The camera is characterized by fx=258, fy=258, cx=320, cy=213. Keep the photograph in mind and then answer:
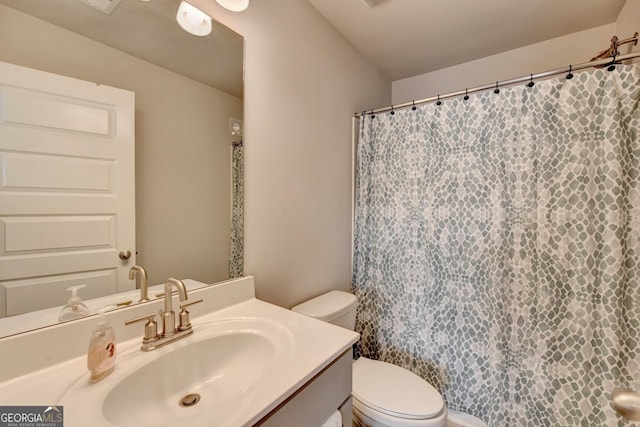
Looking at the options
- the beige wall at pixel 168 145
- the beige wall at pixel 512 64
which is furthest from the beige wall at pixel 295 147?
the beige wall at pixel 512 64

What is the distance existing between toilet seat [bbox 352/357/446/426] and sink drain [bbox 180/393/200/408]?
769mm

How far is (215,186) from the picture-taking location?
1094 millimetres

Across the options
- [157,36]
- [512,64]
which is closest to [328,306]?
[157,36]

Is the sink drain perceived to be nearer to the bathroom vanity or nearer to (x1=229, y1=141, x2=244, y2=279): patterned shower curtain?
the bathroom vanity

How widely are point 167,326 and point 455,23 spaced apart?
2200mm

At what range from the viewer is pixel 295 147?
1390 millimetres

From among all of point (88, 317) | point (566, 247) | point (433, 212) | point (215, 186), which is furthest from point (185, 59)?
point (566, 247)

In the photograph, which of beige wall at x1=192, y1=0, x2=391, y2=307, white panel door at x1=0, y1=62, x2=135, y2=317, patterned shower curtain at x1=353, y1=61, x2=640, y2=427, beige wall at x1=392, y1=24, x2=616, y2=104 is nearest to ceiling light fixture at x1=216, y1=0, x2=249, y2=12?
beige wall at x1=192, y1=0, x2=391, y2=307

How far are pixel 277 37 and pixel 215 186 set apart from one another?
82cm

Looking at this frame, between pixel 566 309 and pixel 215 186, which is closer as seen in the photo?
pixel 215 186

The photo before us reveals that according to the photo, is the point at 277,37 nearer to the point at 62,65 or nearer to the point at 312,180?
the point at 312,180

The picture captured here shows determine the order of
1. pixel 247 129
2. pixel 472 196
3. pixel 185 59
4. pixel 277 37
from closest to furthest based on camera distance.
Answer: pixel 185 59, pixel 247 129, pixel 277 37, pixel 472 196

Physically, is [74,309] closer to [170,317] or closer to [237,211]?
[170,317]

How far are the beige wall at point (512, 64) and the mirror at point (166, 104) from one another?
5.87 ft
